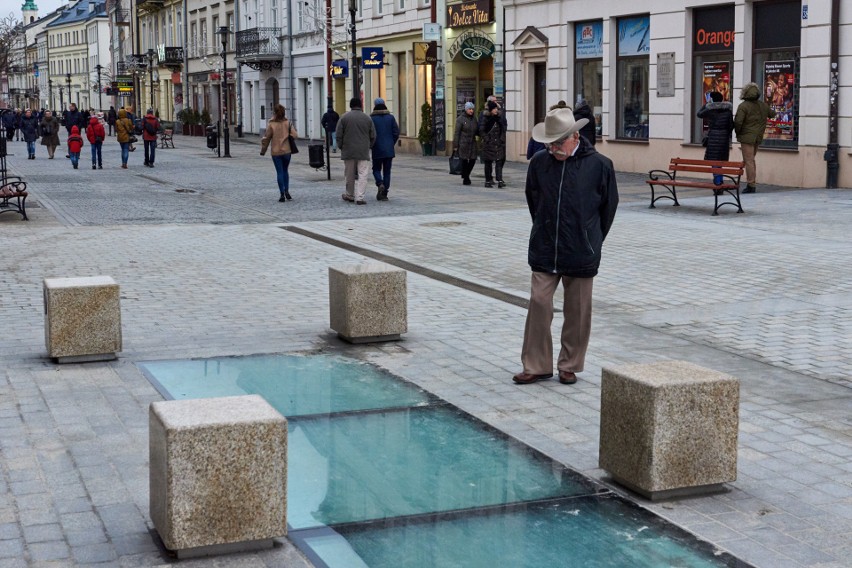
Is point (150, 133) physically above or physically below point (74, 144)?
above

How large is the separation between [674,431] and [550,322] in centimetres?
230

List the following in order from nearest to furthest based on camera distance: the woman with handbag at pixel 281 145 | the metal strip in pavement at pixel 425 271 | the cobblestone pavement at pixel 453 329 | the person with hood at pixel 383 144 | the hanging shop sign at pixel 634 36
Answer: the cobblestone pavement at pixel 453 329 < the metal strip in pavement at pixel 425 271 < the person with hood at pixel 383 144 < the woman with handbag at pixel 281 145 < the hanging shop sign at pixel 634 36

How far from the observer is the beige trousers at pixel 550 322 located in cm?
786

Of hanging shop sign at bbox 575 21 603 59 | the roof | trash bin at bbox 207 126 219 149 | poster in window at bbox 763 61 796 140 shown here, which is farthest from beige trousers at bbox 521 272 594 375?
the roof

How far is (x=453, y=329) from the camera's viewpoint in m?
9.93

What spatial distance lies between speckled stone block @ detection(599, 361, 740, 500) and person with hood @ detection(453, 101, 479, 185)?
18.8 m

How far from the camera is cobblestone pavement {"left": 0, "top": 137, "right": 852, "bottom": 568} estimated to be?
5.50 meters

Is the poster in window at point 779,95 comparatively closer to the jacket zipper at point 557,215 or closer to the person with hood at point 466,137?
the person with hood at point 466,137

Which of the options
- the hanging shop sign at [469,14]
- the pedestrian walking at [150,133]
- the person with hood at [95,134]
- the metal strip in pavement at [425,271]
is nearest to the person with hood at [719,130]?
the metal strip in pavement at [425,271]

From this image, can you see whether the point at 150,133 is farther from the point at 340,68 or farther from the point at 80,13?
the point at 80,13

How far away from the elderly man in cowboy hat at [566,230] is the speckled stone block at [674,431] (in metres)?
1.99

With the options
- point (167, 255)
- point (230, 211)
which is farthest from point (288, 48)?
point (167, 255)

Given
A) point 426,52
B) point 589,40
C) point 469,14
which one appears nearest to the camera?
point 589,40

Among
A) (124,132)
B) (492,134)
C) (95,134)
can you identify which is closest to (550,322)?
(492,134)
